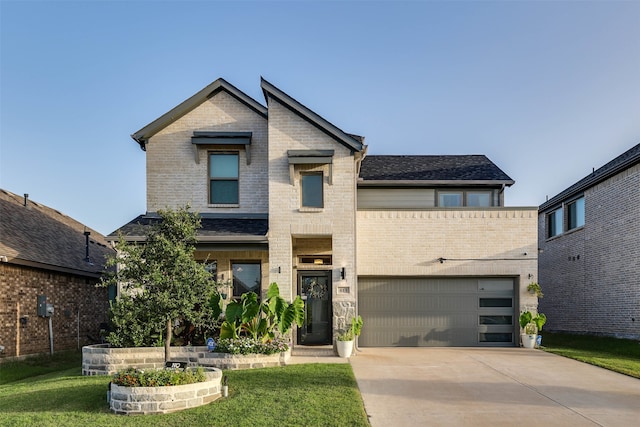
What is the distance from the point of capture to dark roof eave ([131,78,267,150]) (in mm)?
14484

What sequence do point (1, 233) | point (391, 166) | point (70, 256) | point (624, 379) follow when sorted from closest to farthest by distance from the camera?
point (624, 379), point (1, 233), point (70, 256), point (391, 166)

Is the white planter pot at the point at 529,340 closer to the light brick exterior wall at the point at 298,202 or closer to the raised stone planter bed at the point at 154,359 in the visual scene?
the light brick exterior wall at the point at 298,202

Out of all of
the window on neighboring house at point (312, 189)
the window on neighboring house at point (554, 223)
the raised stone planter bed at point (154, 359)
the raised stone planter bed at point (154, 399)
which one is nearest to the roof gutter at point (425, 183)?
the window on neighboring house at point (312, 189)

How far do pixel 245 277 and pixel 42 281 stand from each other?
20.0 feet

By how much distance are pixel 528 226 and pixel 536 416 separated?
9016mm

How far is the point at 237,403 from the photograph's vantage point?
26.2 ft

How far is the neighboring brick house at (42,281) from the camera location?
13211 millimetres

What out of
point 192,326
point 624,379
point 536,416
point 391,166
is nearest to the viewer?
point 536,416

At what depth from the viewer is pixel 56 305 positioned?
15.2 metres

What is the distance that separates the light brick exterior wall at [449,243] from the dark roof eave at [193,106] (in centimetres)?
468

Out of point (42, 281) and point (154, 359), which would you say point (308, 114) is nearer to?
point (154, 359)

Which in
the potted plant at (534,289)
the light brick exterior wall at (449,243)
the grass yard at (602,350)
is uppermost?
the light brick exterior wall at (449,243)

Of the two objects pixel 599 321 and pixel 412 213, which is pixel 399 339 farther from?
pixel 599 321

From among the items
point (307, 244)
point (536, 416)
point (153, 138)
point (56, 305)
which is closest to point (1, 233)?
point (56, 305)
